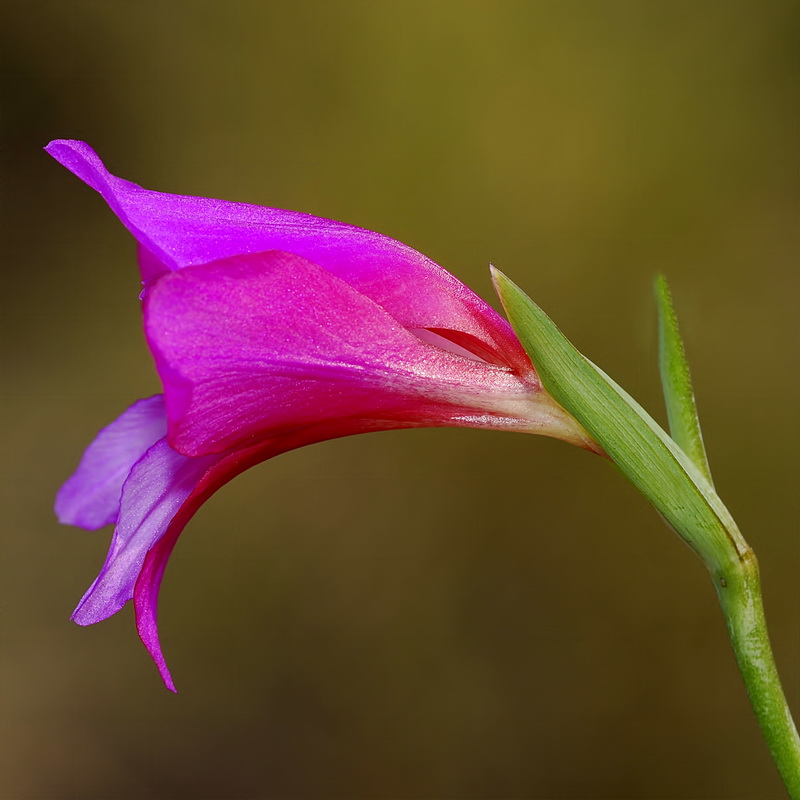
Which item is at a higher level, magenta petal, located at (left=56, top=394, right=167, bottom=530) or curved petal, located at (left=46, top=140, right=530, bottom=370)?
A: curved petal, located at (left=46, top=140, right=530, bottom=370)

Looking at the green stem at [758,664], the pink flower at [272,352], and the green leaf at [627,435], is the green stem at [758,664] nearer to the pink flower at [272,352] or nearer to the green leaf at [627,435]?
→ the green leaf at [627,435]

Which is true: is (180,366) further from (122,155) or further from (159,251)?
(122,155)

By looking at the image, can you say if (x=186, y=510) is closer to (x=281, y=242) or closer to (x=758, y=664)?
(x=281, y=242)

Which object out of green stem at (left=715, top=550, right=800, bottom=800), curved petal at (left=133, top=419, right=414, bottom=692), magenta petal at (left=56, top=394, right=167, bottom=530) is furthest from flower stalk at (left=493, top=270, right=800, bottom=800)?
magenta petal at (left=56, top=394, right=167, bottom=530)

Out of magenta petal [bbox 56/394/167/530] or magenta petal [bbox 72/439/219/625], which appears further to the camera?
magenta petal [bbox 56/394/167/530]

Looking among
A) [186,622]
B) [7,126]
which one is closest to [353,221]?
[7,126]

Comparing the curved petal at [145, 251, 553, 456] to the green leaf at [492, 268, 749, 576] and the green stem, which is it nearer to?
the green leaf at [492, 268, 749, 576]
